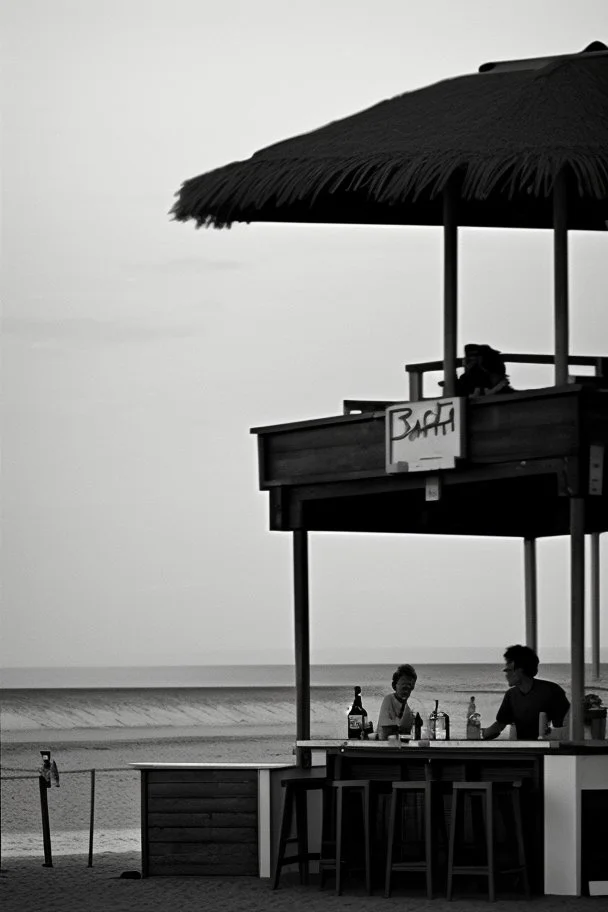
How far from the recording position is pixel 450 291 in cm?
1366

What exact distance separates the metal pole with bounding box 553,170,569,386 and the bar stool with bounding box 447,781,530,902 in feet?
8.56

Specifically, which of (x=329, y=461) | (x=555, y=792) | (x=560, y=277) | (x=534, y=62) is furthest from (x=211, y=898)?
(x=534, y=62)

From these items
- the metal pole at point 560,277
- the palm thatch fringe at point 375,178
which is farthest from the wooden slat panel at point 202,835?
the palm thatch fringe at point 375,178

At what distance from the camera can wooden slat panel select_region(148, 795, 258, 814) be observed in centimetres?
1419

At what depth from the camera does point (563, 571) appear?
19.0 m

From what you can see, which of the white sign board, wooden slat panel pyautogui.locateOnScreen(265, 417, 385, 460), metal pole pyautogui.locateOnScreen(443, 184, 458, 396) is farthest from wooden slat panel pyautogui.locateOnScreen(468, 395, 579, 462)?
wooden slat panel pyautogui.locateOnScreen(265, 417, 385, 460)

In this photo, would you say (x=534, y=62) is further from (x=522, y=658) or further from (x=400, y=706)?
(x=400, y=706)

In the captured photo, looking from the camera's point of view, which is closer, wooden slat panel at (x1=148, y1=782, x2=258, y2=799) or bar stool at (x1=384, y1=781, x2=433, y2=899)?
bar stool at (x1=384, y1=781, x2=433, y2=899)

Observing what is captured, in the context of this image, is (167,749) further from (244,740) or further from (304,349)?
(304,349)

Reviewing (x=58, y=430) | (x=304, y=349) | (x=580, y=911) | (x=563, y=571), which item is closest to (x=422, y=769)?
(x=580, y=911)

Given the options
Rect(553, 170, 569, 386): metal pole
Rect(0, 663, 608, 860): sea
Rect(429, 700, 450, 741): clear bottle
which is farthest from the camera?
Rect(0, 663, 608, 860): sea

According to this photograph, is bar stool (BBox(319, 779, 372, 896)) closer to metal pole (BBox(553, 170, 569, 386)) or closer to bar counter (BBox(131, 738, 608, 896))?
bar counter (BBox(131, 738, 608, 896))

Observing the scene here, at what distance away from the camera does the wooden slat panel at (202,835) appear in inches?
559

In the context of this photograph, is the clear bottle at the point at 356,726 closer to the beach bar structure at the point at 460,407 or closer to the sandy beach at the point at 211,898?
the beach bar structure at the point at 460,407
